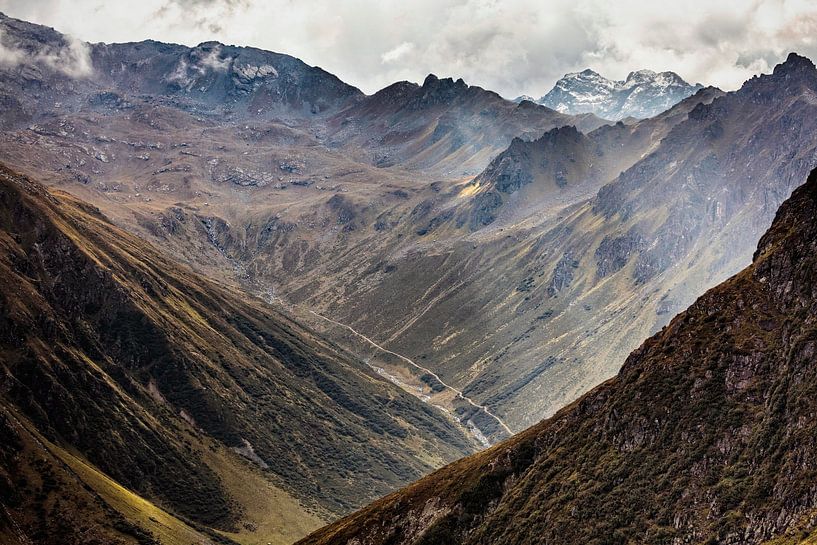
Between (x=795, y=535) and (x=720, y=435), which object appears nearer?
(x=795, y=535)

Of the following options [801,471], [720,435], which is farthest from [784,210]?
[801,471]

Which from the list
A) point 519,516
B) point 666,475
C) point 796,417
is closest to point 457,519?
point 519,516

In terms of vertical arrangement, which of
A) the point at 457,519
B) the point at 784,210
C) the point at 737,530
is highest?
the point at 784,210

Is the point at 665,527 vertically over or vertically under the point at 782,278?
under

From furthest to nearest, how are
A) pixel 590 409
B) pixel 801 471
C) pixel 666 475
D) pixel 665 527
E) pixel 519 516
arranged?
1. pixel 590 409
2. pixel 519 516
3. pixel 666 475
4. pixel 665 527
5. pixel 801 471

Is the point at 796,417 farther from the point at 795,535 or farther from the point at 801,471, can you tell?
the point at 795,535

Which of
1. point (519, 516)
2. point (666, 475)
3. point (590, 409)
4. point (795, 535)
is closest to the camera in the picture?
point (795, 535)
